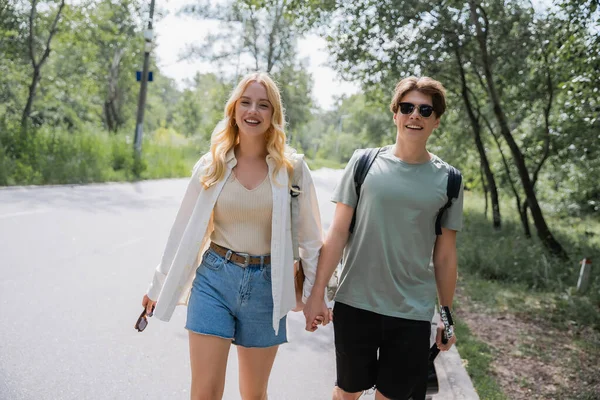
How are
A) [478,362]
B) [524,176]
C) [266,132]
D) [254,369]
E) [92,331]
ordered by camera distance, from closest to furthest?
1. [254,369]
2. [266,132]
3. [92,331]
4. [478,362]
5. [524,176]

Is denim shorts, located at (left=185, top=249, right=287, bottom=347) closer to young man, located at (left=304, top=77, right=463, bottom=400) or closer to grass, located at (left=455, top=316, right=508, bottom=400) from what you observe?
young man, located at (left=304, top=77, right=463, bottom=400)

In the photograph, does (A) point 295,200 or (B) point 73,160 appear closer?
(A) point 295,200

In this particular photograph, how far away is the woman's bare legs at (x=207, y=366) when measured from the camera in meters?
2.69

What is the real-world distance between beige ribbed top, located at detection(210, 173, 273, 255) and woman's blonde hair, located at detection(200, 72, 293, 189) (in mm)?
118

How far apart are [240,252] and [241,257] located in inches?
1.3

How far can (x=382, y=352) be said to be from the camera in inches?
114

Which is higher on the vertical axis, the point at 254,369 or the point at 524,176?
the point at 524,176

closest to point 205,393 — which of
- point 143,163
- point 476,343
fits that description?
point 476,343

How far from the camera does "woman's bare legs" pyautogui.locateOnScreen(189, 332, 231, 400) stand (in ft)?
8.84

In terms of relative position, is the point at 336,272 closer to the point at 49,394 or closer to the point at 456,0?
the point at 49,394

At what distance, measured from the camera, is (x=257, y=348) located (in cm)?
291

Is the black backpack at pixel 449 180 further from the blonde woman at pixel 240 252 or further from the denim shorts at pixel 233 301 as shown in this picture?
the denim shorts at pixel 233 301

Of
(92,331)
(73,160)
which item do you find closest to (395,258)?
(92,331)

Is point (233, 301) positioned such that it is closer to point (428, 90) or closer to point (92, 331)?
point (428, 90)
